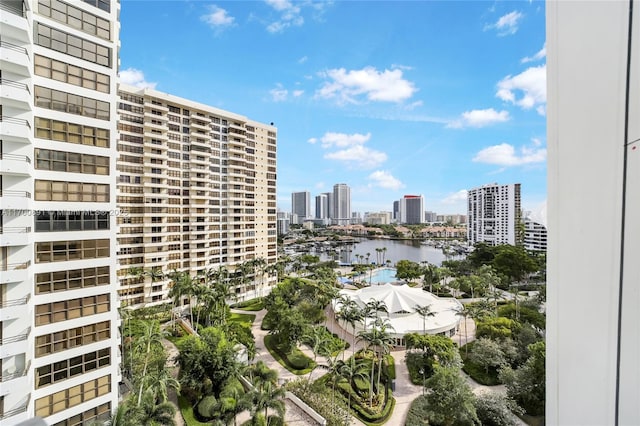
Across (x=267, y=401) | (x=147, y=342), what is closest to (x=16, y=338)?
(x=267, y=401)

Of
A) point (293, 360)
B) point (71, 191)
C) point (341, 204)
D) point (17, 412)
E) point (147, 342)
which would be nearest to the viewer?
point (17, 412)

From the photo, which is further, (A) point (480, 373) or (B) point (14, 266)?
(A) point (480, 373)

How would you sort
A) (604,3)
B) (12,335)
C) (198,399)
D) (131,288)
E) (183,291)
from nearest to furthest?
(604,3)
(12,335)
(198,399)
(183,291)
(131,288)

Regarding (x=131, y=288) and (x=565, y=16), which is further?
→ (x=131, y=288)

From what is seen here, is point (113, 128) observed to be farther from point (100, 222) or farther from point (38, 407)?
point (38, 407)

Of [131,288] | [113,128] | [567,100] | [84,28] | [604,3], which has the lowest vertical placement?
[131,288]

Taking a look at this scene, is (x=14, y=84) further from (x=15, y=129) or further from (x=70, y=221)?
(x=70, y=221)

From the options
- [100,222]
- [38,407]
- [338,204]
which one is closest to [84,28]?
[100,222]
